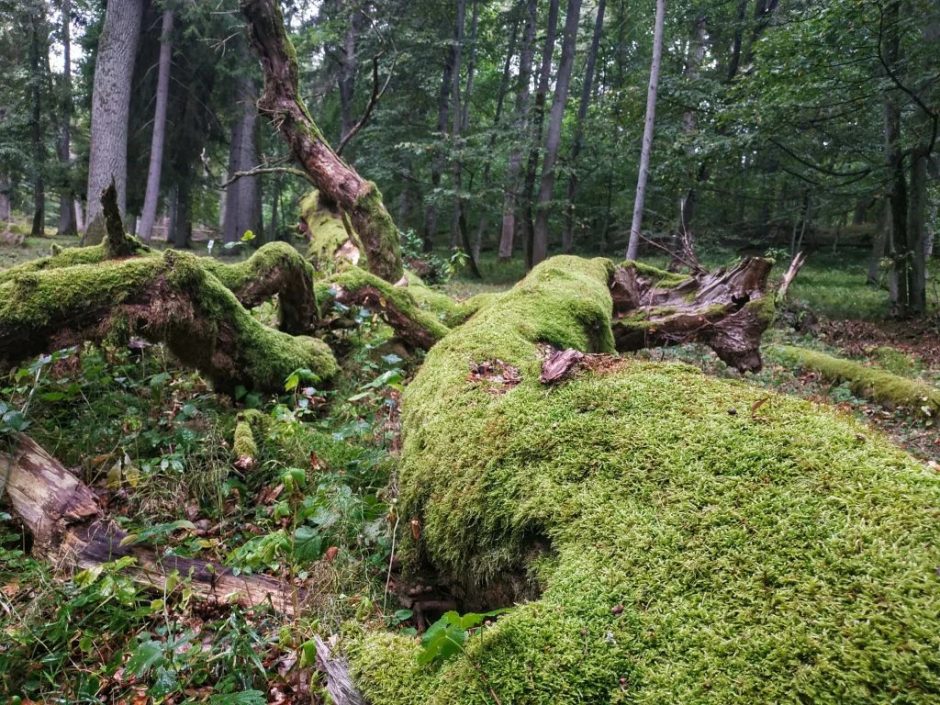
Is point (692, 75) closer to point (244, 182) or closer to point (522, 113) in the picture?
point (522, 113)

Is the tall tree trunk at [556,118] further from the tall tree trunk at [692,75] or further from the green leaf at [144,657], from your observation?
the green leaf at [144,657]

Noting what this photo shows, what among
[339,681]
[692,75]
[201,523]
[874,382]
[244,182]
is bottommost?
[201,523]

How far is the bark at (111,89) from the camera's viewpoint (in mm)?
13273

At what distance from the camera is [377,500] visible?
2.83 meters

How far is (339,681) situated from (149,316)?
8.41 ft

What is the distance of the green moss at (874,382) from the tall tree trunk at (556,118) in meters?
9.58

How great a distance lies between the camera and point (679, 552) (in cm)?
129

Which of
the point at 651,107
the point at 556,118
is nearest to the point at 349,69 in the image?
the point at 556,118

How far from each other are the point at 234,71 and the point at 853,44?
1532 cm

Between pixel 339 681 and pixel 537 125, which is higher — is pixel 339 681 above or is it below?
below

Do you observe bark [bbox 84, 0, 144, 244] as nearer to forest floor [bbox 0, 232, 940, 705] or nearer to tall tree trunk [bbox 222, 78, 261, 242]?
tall tree trunk [bbox 222, 78, 261, 242]

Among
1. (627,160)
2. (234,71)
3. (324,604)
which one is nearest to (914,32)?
(627,160)

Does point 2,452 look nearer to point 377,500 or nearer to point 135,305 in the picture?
point 135,305

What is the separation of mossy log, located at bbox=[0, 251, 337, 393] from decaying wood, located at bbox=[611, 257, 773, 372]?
3.40m
